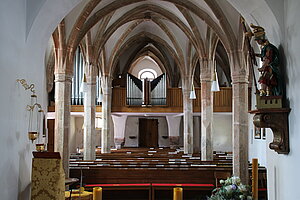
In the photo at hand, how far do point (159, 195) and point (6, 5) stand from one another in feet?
26.6

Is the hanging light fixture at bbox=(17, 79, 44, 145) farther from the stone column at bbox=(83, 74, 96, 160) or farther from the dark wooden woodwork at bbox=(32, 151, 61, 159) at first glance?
the stone column at bbox=(83, 74, 96, 160)

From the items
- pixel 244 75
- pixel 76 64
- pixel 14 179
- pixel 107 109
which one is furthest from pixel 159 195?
pixel 76 64

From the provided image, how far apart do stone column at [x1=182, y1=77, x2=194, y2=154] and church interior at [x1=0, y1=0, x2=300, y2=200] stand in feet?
0.19

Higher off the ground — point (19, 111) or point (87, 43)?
point (87, 43)

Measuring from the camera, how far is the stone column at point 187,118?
1842 cm

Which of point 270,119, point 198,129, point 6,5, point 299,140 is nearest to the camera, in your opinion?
point 299,140

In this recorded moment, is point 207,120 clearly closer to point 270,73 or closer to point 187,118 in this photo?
point 187,118

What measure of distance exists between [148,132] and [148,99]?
640 cm

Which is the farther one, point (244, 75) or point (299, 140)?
point (244, 75)

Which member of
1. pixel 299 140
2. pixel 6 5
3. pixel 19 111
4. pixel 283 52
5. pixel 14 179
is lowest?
pixel 14 179

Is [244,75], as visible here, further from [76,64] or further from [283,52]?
[76,64]

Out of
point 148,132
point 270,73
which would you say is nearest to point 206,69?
point 270,73

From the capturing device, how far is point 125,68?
2548 cm

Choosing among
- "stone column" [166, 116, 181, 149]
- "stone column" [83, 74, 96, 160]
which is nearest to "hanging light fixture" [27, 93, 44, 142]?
"stone column" [83, 74, 96, 160]
